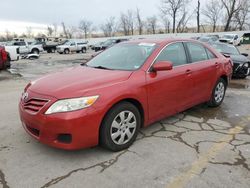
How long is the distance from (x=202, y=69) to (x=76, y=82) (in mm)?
2607

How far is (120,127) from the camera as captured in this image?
3609 millimetres

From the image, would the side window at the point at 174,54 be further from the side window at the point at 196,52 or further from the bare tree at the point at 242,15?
the bare tree at the point at 242,15

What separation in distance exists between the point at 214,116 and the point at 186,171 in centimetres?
238

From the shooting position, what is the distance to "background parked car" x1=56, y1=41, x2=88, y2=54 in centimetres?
3325

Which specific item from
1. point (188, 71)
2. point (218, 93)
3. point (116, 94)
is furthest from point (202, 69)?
point (116, 94)

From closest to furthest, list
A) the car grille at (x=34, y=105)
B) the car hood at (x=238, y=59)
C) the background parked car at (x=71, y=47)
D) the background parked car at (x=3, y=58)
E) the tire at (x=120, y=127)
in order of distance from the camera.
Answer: the car grille at (x=34, y=105), the tire at (x=120, y=127), the car hood at (x=238, y=59), the background parked car at (x=3, y=58), the background parked car at (x=71, y=47)

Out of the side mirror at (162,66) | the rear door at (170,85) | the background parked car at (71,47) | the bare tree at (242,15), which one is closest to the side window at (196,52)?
the rear door at (170,85)

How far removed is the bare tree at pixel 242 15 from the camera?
2190 inches

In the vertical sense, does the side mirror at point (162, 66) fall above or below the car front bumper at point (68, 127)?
above

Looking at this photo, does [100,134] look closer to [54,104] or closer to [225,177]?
[54,104]

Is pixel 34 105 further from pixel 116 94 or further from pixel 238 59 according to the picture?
pixel 238 59

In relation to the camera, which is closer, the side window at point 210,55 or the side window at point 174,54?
the side window at point 174,54

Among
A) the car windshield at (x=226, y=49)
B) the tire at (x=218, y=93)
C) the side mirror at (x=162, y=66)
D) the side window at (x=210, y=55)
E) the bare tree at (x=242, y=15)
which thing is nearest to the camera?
the side mirror at (x=162, y=66)

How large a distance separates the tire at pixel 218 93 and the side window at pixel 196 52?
0.75 m
